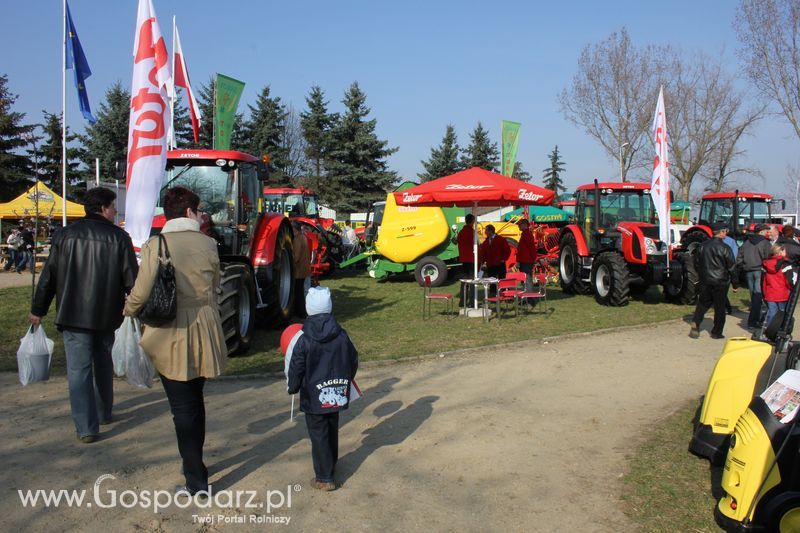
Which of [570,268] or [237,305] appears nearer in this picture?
[237,305]

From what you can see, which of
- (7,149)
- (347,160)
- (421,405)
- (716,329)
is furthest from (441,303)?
(7,149)

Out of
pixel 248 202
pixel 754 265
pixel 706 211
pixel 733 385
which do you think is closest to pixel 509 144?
pixel 706 211

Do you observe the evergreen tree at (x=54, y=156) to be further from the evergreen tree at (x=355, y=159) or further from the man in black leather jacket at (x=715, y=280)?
the man in black leather jacket at (x=715, y=280)

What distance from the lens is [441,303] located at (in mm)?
13742

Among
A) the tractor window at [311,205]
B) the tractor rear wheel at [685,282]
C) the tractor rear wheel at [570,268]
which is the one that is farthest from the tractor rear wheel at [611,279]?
the tractor window at [311,205]

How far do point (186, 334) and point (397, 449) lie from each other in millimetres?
1878

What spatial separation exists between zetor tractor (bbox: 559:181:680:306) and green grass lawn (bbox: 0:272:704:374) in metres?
0.44

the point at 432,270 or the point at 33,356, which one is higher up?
the point at 432,270

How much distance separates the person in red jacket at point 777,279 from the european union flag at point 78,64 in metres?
11.7

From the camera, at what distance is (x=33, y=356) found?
4984mm

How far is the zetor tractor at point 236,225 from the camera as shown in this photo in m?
7.84

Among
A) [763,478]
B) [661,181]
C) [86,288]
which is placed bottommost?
[763,478]

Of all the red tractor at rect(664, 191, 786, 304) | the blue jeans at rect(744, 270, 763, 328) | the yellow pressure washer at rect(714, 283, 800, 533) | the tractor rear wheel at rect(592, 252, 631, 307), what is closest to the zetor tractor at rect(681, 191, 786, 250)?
the red tractor at rect(664, 191, 786, 304)

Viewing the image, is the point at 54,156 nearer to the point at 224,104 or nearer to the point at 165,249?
the point at 224,104
